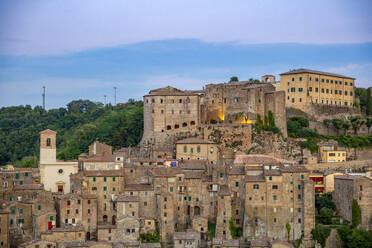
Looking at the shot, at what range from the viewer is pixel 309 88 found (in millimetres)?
79688

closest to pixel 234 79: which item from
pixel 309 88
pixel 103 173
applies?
pixel 309 88

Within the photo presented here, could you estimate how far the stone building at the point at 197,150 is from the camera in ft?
219

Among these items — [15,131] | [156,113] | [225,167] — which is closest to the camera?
[225,167]

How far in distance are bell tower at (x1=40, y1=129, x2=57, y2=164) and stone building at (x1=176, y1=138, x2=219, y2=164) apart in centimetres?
1352

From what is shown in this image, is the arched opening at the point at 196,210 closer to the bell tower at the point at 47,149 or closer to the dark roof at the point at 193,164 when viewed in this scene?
the dark roof at the point at 193,164

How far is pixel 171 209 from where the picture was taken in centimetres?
5656

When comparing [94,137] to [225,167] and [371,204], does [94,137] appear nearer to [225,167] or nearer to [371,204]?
[225,167]

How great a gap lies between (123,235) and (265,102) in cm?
2754

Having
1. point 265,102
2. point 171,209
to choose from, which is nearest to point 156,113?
point 265,102

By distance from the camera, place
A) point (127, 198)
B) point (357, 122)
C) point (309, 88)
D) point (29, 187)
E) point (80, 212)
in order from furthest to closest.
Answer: point (309, 88) → point (357, 122) → point (29, 187) → point (127, 198) → point (80, 212)

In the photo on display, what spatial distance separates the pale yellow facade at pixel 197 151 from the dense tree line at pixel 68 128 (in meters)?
11.0

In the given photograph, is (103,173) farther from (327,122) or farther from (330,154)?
(327,122)

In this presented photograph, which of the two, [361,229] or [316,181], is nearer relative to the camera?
[361,229]

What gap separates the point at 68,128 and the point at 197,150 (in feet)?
167
